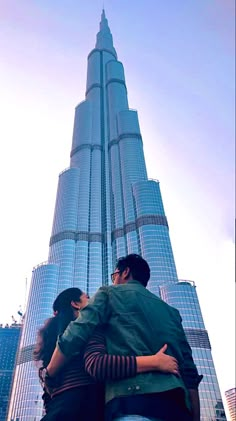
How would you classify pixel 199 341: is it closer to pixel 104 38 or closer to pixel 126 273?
pixel 126 273

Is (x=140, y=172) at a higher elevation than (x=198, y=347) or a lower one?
higher

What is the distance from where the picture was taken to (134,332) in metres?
3.68

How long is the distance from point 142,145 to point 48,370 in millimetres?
123331

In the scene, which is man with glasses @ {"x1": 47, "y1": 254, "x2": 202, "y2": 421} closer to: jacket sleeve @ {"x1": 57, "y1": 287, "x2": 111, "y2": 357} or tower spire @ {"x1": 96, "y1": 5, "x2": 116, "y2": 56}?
jacket sleeve @ {"x1": 57, "y1": 287, "x2": 111, "y2": 357}

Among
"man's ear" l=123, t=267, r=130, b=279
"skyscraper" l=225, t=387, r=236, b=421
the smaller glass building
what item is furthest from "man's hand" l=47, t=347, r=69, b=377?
"skyscraper" l=225, t=387, r=236, b=421

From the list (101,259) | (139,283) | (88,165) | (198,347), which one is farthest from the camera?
(88,165)

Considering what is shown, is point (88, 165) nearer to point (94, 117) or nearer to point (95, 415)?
point (94, 117)

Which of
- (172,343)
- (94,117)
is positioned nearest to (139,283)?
(172,343)

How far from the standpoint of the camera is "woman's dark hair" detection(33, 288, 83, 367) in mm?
4566

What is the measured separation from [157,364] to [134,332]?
0.41m

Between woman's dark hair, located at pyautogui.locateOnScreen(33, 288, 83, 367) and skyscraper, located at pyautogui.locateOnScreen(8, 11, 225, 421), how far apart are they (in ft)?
255

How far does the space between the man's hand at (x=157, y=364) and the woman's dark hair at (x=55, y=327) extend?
1.44m

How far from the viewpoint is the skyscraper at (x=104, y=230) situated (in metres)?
78.9

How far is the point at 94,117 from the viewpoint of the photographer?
139 metres
